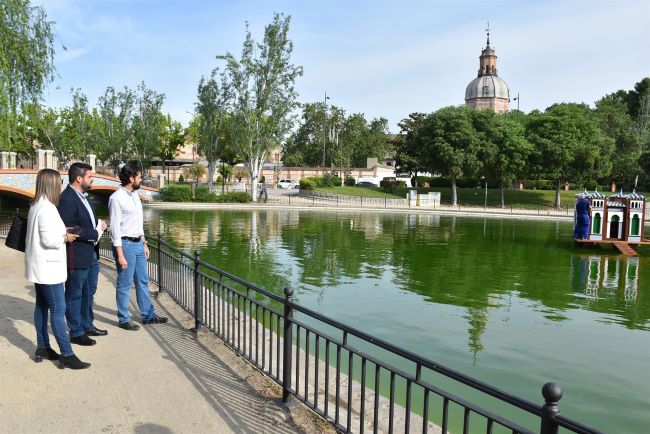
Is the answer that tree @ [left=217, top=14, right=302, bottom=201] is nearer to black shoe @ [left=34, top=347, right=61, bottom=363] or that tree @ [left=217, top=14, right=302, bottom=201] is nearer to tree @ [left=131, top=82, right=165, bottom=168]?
tree @ [left=131, top=82, right=165, bottom=168]

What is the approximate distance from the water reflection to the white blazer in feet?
42.2

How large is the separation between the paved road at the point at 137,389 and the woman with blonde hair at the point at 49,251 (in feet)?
1.53

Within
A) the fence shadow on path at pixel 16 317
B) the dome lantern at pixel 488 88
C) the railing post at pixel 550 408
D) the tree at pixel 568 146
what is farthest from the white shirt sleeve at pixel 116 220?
the dome lantern at pixel 488 88

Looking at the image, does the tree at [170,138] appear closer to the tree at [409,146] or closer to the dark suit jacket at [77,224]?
the tree at [409,146]

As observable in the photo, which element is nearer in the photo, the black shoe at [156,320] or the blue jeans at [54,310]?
the blue jeans at [54,310]

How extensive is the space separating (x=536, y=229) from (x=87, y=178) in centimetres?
3038

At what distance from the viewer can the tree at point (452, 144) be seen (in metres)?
48.2

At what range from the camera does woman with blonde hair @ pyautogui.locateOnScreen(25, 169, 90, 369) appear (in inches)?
196

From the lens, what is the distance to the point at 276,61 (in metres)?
45.5

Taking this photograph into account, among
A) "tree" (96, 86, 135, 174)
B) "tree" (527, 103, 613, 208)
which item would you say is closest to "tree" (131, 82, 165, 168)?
"tree" (96, 86, 135, 174)

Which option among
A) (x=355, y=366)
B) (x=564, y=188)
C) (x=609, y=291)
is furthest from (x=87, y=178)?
(x=564, y=188)

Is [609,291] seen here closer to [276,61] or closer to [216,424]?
[216,424]

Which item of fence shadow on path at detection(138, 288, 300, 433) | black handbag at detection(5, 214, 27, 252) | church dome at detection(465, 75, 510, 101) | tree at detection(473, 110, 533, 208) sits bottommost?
fence shadow on path at detection(138, 288, 300, 433)

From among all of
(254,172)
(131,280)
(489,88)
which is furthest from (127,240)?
(489,88)
